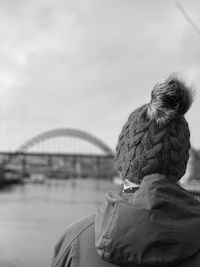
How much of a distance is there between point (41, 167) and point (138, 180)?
151 metres

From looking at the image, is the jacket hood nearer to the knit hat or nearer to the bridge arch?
the knit hat

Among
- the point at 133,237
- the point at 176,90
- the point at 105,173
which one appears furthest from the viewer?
the point at 105,173

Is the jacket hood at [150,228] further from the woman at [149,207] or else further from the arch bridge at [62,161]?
the arch bridge at [62,161]

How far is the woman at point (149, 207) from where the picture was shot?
1.32m

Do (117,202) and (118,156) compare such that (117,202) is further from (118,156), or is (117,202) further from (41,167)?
(41,167)

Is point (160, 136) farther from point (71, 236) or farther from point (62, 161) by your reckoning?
point (62, 161)

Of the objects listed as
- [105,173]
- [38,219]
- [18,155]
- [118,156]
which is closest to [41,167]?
[105,173]

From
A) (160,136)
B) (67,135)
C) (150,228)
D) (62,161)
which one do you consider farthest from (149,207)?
(62,161)

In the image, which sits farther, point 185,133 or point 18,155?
point 18,155

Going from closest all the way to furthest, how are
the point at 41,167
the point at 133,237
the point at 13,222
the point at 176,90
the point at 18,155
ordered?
the point at 133,237 → the point at 176,90 → the point at 13,222 → the point at 18,155 → the point at 41,167

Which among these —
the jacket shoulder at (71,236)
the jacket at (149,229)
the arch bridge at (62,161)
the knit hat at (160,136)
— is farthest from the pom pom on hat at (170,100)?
the arch bridge at (62,161)

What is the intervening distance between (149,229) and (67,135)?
111 m

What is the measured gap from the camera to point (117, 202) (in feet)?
4.50

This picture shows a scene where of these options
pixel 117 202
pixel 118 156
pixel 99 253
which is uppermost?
pixel 118 156
